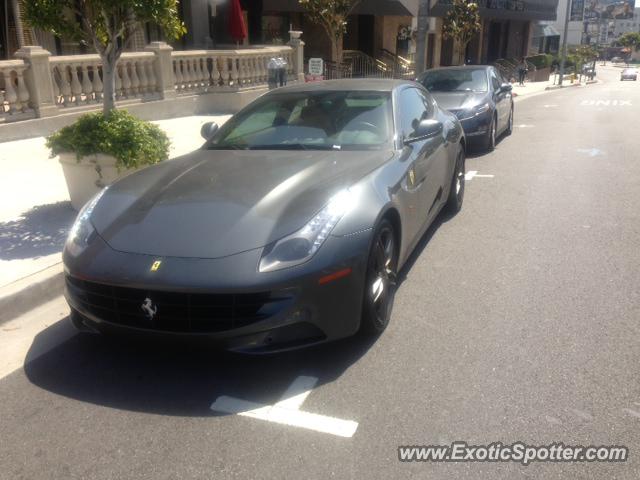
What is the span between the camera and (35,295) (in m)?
4.45

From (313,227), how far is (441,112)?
3574 mm

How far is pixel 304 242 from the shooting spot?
10.7ft

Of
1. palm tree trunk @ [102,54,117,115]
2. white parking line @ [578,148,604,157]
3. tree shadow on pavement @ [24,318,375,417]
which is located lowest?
white parking line @ [578,148,604,157]

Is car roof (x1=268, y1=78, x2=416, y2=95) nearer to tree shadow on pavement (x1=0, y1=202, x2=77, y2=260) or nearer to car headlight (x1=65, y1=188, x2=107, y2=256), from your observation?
car headlight (x1=65, y1=188, x2=107, y2=256)

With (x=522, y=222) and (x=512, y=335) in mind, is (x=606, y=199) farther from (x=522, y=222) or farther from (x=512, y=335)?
(x=512, y=335)

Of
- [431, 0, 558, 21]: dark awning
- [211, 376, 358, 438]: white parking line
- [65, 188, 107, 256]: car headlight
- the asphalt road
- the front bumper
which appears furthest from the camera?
[431, 0, 558, 21]: dark awning

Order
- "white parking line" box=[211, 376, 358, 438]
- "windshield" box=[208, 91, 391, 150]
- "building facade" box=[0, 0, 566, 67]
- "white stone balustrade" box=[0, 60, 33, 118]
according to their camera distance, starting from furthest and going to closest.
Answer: "building facade" box=[0, 0, 566, 67]
"white stone balustrade" box=[0, 60, 33, 118]
"windshield" box=[208, 91, 391, 150]
"white parking line" box=[211, 376, 358, 438]

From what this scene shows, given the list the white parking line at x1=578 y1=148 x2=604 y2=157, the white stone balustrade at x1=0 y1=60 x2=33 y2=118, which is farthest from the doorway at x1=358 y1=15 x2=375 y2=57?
the white stone balustrade at x1=0 y1=60 x2=33 y2=118

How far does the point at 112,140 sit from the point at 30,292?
2.03 m

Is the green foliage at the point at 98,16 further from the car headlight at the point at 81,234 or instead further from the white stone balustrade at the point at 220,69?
the white stone balustrade at the point at 220,69

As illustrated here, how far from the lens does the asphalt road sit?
277cm

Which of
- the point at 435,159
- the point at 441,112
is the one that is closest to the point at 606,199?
the point at 441,112

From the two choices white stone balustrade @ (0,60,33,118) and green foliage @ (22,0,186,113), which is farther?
white stone balustrade @ (0,60,33,118)

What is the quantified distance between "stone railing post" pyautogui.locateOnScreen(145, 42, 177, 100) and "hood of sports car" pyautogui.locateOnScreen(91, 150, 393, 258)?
952 centimetres
